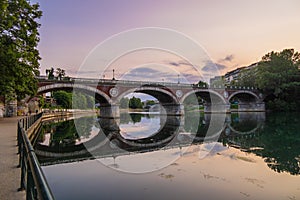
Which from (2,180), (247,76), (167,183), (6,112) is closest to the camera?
(2,180)

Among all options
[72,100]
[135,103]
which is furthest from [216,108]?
[135,103]

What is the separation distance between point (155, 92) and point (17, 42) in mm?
33369

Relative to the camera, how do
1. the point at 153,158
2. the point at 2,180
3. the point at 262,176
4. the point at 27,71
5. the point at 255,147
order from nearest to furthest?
the point at 2,180 → the point at 262,176 → the point at 153,158 → the point at 255,147 → the point at 27,71

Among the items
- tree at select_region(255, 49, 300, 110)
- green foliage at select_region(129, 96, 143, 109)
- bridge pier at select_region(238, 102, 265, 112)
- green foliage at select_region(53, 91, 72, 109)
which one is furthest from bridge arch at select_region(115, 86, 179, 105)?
green foliage at select_region(129, 96, 143, 109)

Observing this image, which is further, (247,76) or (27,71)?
(247,76)

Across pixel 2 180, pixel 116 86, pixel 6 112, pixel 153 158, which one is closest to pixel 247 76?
pixel 116 86

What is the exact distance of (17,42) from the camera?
1786 centimetres

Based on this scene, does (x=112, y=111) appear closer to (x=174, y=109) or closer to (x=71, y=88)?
(x=71, y=88)

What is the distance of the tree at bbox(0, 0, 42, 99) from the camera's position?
16406 mm

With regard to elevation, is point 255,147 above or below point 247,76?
below

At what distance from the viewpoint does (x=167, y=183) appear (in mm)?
7516

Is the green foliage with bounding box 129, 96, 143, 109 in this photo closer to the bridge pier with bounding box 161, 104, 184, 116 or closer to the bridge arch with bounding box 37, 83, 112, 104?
the bridge pier with bounding box 161, 104, 184, 116

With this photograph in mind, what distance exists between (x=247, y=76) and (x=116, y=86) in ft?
144

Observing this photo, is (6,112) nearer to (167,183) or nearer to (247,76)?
(167,183)
